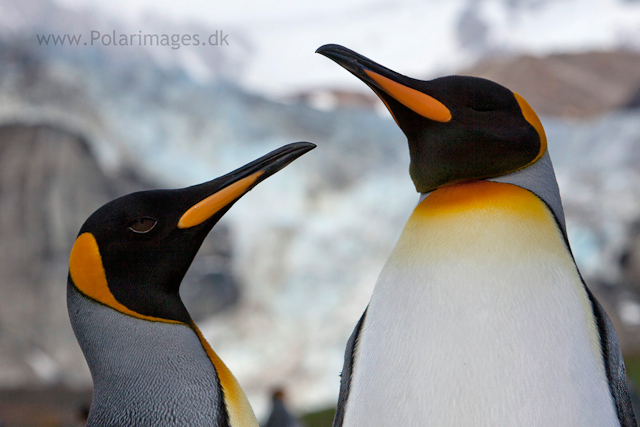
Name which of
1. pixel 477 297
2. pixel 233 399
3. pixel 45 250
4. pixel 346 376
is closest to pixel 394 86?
pixel 477 297

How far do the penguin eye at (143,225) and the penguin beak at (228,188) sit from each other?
0.16ft

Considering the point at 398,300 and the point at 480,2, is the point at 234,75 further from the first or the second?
the point at 398,300

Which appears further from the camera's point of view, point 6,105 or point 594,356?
point 6,105

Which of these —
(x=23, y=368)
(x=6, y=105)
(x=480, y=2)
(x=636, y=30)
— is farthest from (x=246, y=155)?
(x=636, y=30)

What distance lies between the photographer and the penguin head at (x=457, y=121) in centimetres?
86

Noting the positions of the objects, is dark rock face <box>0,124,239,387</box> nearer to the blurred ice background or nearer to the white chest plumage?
the blurred ice background

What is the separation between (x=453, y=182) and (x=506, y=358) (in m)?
0.29

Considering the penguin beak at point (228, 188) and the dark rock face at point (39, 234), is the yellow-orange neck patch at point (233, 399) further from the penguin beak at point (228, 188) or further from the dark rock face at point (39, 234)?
the dark rock face at point (39, 234)

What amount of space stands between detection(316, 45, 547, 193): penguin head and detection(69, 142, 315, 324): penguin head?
0.20 meters

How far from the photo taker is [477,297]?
→ 826mm

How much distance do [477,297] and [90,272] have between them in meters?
0.66

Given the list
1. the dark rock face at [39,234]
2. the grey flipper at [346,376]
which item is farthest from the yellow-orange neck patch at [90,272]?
the dark rock face at [39,234]

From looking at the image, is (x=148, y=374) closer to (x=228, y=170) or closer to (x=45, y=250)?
(x=45, y=250)

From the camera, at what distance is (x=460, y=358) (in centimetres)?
80
